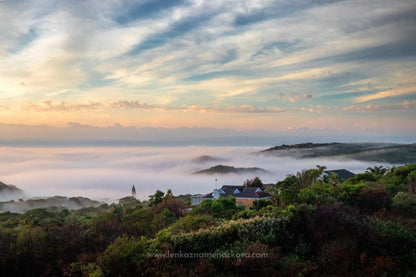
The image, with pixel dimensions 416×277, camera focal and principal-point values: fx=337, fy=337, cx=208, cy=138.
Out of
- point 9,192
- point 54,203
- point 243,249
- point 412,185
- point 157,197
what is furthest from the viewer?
point 9,192

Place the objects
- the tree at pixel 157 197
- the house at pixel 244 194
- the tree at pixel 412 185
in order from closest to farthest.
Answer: the tree at pixel 412 185, the tree at pixel 157 197, the house at pixel 244 194

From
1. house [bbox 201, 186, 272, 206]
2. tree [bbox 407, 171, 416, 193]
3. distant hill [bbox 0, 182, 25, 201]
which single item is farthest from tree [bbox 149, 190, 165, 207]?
distant hill [bbox 0, 182, 25, 201]

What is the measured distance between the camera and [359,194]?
13.1 m

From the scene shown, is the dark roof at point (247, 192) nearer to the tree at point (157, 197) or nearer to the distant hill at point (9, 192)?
the tree at point (157, 197)

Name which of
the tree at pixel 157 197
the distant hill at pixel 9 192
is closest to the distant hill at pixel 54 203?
the distant hill at pixel 9 192

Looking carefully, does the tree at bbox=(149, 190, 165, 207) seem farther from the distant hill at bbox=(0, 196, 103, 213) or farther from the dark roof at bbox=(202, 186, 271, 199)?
the distant hill at bbox=(0, 196, 103, 213)

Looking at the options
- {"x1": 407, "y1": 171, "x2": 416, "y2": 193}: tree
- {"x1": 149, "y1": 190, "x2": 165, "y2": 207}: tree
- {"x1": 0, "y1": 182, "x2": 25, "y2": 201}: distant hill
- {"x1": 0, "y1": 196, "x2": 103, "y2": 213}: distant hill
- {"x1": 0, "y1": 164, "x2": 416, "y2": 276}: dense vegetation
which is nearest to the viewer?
{"x1": 0, "y1": 164, "x2": 416, "y2": 276}: dense vegetation

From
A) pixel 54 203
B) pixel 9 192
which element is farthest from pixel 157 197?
pixel 9 192

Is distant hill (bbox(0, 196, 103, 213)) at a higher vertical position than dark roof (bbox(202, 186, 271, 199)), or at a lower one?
lower

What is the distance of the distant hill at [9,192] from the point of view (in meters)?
66.0

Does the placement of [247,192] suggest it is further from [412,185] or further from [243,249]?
[243,249]

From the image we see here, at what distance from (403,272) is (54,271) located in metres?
7.16

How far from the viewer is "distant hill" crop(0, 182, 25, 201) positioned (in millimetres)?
66000

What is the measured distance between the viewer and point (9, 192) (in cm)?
6994
